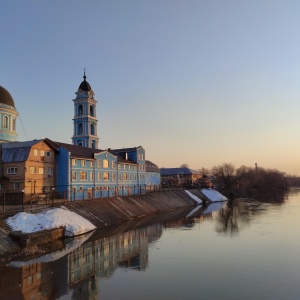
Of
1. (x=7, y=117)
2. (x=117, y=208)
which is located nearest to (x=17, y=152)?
(x=7, y=117)

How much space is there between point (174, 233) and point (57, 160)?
825 inches

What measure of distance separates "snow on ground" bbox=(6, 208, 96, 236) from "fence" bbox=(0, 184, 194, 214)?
1979 millimetres

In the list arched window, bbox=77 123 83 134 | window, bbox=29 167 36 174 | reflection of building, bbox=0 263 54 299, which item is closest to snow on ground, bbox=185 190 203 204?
arched window, bbox=77 123 83 134

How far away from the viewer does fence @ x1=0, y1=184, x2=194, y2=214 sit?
3077 centimetres

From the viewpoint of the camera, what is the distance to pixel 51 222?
27.1 meters

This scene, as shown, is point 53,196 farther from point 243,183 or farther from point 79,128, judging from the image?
point 243,183

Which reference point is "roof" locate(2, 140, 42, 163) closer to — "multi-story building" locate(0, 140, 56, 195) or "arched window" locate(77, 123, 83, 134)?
Result: "multi-story building" locate(0, 140, 56, 195)

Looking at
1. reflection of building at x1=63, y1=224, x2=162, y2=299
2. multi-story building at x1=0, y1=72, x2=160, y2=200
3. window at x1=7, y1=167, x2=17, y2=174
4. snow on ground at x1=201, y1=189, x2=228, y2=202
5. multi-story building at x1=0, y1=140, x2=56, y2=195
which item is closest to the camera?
reflection of building at x1=63, y1=224, x2=162, y2=299

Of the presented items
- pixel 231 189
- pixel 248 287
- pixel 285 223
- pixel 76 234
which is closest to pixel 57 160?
pixel 76 234

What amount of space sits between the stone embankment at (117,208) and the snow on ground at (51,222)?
44.7 inches

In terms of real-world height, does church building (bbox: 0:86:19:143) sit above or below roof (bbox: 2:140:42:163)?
above

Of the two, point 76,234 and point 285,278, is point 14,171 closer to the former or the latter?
point 76,234

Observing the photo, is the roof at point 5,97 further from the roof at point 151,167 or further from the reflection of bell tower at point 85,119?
the roof at point 151,167

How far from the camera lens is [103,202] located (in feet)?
136
